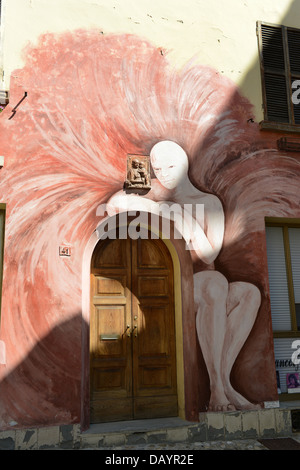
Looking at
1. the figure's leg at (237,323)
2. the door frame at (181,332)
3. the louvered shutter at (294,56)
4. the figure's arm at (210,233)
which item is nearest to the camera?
the door frame at (181,332)

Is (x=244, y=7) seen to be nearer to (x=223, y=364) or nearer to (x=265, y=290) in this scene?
(x=265, y=290)

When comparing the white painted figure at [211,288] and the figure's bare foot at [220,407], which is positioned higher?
the white painted figure at [211,288]

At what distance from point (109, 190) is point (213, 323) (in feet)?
6.80

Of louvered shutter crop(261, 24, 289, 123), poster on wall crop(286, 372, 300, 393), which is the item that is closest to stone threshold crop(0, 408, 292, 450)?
poster on wall crop(286, 372, 300, 393)

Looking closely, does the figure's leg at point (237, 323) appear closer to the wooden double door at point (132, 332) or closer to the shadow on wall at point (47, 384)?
the wooden double door at point (132, 332)

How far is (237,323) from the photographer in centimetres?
527

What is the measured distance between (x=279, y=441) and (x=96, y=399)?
2213 millimetres

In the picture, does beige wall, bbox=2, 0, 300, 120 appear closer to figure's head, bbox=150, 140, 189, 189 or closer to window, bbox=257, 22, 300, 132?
window, bbox=257, 22, 300, 132

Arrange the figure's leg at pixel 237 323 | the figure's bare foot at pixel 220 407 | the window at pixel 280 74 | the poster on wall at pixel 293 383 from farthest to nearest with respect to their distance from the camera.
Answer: the window at pixel 280 74, the poster on wall at pixel 293 383, the figure's leg at pixel 237 323, the figure's bare foot at pixel 220 407

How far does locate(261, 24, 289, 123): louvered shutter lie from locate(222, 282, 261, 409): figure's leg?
251 centimetres

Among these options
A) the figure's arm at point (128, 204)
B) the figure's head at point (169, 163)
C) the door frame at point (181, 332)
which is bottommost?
the door frame at point (181, 332)

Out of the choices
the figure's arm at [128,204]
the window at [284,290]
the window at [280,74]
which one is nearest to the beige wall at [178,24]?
the window at [280,74]

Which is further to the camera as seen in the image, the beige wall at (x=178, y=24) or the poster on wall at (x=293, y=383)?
the poster on wall at (x=293, y=383)

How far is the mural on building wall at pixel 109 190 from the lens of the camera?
14.9 ft
